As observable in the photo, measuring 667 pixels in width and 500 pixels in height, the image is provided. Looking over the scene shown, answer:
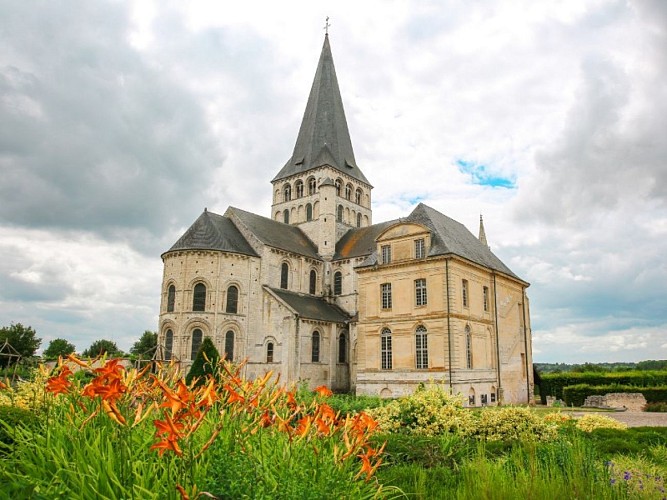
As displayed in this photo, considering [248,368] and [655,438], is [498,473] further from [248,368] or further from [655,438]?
[248,368]

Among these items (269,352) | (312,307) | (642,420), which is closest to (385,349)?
(269,352)

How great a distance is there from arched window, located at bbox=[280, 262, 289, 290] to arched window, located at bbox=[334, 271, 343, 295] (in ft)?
15.2

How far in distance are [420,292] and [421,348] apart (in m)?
3.09

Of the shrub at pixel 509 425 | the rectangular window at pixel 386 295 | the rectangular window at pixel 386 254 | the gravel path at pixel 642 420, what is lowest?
the gravel path at pixel 642 420

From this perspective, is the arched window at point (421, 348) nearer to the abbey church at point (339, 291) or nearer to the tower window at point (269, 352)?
the abbey church at point (339, 291)

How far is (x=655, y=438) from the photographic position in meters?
12.5

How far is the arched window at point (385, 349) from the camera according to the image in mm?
29391

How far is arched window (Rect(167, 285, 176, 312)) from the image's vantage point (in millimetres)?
36938

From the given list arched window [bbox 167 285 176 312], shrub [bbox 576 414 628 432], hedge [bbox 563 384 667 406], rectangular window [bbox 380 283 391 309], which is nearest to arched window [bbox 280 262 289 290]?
arched window [bbox 167 285 176 312]

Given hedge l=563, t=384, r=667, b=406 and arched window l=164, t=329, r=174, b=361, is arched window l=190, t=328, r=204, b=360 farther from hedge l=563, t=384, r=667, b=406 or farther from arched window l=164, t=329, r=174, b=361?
hedge l=563, t=384, r=667, b=406

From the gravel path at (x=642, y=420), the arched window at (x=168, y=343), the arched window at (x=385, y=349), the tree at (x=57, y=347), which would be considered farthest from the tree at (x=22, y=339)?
the gravel path at (x=642, y=420)

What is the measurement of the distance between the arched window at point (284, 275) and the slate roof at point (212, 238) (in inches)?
110

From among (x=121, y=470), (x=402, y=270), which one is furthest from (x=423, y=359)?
(x=121, y=470)

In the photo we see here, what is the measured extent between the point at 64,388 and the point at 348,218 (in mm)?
44898
